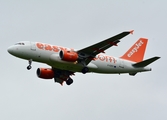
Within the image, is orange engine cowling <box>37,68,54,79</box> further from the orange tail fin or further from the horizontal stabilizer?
the horizontal stabilizer

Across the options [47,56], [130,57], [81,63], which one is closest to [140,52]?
[130,57]

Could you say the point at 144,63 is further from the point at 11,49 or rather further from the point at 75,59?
the point at 11,49

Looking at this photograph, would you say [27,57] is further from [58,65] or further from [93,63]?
[93,63]

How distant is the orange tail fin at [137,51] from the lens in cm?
6917

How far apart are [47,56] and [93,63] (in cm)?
673

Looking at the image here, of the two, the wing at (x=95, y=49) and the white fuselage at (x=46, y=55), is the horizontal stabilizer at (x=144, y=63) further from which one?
the wing at (x=95, y=49)

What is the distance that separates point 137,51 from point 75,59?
1286 cm

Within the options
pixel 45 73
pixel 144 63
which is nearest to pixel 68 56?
pixel 45 73

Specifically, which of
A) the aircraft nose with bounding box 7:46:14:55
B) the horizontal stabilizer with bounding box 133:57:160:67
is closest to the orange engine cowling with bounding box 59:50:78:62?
the aircraft nose with bounding box 7:46:14:55

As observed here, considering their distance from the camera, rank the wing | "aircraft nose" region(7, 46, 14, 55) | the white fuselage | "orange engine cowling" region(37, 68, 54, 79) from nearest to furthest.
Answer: the wing → the white fuselage → "aircraft nose" region(7, 46, 14, 55) → "orange engine cowling" region(37, 68, 54, 79)

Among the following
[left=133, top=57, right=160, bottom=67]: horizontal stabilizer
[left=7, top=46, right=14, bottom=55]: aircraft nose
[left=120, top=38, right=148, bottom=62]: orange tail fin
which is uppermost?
[left=120, top=38, right=148, bottom=62]: orange tail fin

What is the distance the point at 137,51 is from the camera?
70.7 m

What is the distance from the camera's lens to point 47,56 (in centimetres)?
6088

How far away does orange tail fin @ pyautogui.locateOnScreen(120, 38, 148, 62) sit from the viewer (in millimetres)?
69169
